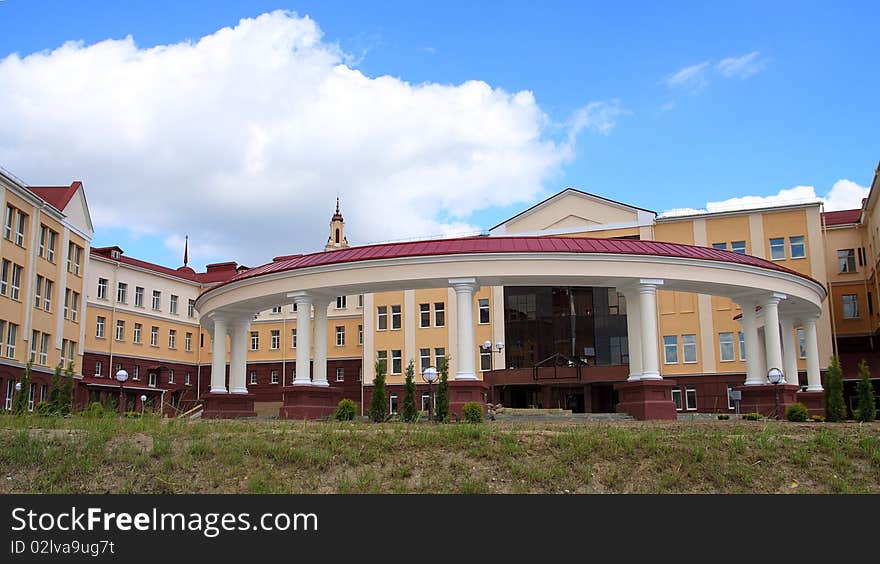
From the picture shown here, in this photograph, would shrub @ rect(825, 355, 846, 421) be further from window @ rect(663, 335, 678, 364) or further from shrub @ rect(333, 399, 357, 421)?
window @ rect(663, 335, 678, 364)

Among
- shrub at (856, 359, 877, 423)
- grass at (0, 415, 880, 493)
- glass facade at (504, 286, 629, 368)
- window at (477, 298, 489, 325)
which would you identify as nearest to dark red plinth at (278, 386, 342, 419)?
grass at (0, 415, 880, 493)

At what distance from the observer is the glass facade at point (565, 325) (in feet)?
167

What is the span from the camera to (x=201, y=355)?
6475 cm

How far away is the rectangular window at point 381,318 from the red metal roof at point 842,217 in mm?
28944

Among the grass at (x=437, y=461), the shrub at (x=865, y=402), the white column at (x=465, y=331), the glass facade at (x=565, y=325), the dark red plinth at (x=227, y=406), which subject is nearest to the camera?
the grass at (x=437, y=461)

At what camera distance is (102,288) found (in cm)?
5619

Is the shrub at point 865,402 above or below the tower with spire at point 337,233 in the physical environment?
below

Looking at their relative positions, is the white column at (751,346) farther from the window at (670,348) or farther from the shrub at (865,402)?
the window at (670,348)

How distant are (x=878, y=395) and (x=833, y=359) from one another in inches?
1006

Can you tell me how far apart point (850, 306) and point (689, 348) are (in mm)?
9859

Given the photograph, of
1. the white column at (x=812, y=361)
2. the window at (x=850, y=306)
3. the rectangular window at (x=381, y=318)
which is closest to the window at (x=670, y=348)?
the window at (x=850, y=306)

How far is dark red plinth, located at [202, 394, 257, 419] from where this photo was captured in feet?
99.9

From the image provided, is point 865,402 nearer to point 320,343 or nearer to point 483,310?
point 320,343

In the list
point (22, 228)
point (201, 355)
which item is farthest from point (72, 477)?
point (201, 355)
